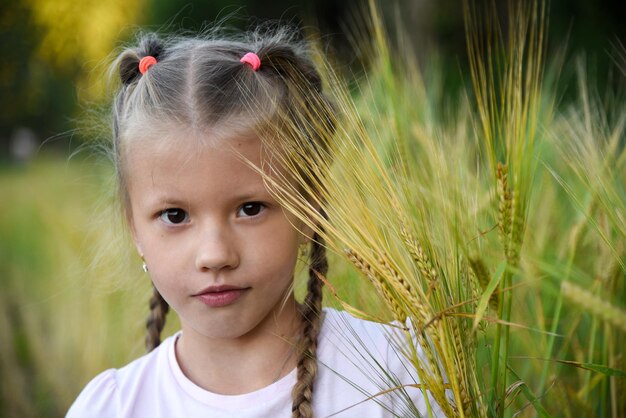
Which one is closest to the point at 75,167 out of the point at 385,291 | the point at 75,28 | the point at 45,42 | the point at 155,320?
the point at 45,42

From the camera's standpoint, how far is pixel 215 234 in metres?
1.19

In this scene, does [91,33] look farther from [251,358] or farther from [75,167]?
[251,358]

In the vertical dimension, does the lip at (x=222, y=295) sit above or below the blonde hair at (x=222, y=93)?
below

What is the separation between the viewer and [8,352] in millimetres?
2906

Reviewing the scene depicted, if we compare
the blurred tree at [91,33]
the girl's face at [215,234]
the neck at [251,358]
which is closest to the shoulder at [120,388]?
the neck at [251,358]

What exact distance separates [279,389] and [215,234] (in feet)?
1.08

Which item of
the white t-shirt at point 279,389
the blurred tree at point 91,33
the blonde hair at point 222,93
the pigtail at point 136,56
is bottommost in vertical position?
the white t-shirt at point 279,389

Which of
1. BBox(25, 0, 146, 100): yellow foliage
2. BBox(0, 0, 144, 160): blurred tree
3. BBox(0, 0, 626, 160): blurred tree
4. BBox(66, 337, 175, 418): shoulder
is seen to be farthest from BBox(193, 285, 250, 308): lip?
BBox(25, 0, 146, 100): yellow foliage

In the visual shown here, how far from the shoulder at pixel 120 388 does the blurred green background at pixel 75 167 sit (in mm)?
326

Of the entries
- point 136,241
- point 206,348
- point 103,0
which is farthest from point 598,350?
point 103,0

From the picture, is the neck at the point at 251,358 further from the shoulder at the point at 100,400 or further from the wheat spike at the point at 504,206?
the wheat spike at the point at 504,206

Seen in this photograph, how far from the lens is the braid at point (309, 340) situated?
1.28 m

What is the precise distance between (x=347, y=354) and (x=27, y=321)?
211cm

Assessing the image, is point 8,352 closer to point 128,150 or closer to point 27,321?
point 27,321
